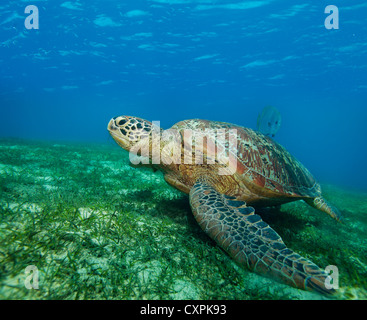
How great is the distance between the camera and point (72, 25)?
1914cm

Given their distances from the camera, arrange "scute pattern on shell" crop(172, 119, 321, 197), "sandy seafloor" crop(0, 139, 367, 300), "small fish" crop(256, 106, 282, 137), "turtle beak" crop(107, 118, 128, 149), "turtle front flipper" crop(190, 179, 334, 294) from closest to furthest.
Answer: "sandy seafloor" crop(0, 139, 367, 300), "turtle front flipper" crop(190, 179, 334, 294), "scute pattern on shell" crop(172, 119, 321, 197), "turtle beak" crop(107, 118, 128, 149), "small fish" crop(256, 106, 282, 137)

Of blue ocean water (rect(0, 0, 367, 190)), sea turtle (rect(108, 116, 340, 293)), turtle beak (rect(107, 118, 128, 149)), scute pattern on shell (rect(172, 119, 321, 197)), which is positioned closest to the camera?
sea turtle (rect(108, 116, 340, 293))

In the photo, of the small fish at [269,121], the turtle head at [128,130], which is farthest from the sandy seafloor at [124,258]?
the small fish at [269,121]

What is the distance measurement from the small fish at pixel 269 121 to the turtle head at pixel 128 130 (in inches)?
220

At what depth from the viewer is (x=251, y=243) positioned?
6.05 ft

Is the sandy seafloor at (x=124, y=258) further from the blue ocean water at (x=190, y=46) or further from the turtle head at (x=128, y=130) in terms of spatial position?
the blue ocean water at (x=190, y=46)

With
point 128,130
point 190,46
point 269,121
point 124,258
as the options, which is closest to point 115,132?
point 128,130

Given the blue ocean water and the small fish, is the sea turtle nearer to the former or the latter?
the small fish

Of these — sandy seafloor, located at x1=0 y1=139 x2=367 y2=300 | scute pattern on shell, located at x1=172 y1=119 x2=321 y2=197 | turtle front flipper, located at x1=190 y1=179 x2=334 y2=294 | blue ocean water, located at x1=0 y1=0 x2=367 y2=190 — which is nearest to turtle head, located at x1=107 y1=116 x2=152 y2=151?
scute pattern on shell, located at x1=172 y1=119 x2=321 y2=197

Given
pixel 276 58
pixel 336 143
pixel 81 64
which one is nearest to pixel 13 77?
pixel 81 64

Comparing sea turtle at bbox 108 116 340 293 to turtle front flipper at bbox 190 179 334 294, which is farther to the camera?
sea turtle at bbox 108 116 340 293

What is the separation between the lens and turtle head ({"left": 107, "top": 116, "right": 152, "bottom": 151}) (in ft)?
10.1

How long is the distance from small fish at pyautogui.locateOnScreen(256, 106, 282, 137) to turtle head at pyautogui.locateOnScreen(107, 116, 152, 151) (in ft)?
18.3

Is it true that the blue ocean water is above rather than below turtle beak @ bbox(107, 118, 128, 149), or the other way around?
above
